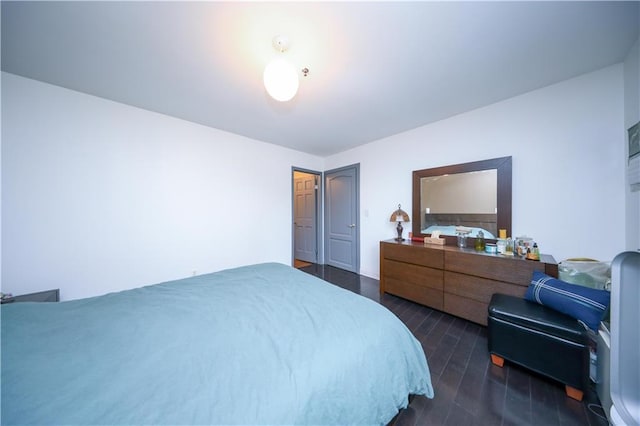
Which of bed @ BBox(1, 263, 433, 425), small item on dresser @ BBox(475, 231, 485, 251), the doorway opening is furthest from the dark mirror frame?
the doorway opening

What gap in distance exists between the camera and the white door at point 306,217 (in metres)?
4.43

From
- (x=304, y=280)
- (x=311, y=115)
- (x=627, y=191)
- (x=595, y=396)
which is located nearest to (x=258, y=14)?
(x=311, y=115)

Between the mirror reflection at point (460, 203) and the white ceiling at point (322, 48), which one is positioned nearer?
the white ceiling at point (322, 48)

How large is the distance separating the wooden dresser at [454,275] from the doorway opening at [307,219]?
6.07 feet

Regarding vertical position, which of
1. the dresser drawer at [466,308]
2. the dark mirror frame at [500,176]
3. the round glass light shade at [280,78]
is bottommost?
the dresser drawer at [466,308]

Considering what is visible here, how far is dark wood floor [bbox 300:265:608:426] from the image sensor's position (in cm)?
117

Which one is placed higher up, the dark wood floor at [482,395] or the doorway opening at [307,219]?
the doorway opening at [307,219]

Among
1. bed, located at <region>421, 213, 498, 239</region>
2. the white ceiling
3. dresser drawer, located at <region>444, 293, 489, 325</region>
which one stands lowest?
dresser drawer, located at <region>444, 293, 489, 325</region>

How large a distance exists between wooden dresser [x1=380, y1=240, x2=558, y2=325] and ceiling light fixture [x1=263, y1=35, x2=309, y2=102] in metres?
2.19

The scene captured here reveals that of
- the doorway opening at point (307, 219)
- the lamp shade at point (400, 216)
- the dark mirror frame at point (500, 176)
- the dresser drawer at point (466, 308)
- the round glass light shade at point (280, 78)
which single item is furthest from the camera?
the doorway opening at point (307, 219)

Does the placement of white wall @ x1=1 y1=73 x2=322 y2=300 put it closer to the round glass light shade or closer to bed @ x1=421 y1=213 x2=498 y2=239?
the round glass light shade

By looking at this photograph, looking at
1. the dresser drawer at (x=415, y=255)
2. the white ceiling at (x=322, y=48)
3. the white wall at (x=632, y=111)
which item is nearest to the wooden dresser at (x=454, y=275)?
the dresser drawer at (x=415, y=255)

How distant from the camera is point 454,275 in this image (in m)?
2.17

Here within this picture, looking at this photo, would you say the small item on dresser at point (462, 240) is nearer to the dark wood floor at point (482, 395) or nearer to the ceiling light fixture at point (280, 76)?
the dark wood floor at point (482, 395)
